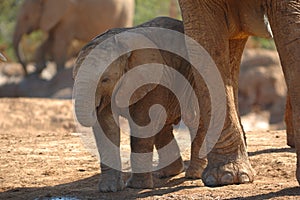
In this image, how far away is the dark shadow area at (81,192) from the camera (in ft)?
14.0

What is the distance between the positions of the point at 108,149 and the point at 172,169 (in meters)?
0.69

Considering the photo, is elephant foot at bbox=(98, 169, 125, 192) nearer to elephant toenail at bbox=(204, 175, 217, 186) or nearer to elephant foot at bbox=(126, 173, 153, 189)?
elephant foot at bbox=(126, 173, 153, 189)

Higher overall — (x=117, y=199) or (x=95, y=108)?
(x=95, y=108)

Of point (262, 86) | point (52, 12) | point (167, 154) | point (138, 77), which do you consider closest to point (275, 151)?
point (167, 154)

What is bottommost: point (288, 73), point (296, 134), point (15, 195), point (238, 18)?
point (15, 195)

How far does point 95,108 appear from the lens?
430 cm

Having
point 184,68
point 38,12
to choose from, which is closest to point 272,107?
point 38,12

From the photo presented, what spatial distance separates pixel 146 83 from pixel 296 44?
2.86ft

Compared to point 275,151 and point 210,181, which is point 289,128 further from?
point 210,181

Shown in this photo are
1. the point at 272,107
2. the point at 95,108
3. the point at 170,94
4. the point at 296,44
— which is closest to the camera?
the point at 296,44

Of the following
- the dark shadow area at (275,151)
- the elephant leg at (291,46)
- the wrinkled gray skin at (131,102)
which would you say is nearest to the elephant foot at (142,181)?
the wrinkled gray skin at (131,102)

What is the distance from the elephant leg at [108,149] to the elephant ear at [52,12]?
870 centimetres

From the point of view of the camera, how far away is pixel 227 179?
4391 millimetres

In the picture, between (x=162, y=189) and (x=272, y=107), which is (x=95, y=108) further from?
(x=272, y=107)
